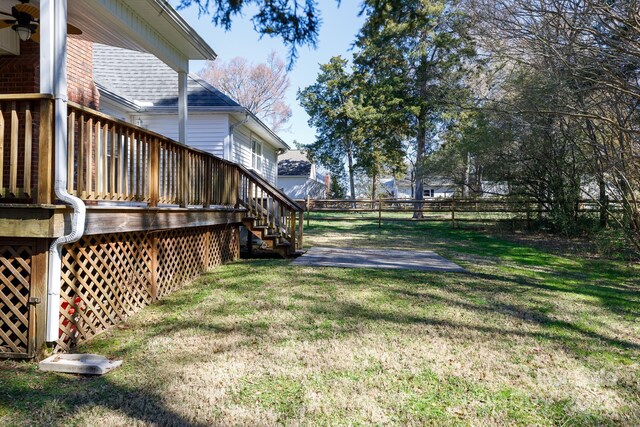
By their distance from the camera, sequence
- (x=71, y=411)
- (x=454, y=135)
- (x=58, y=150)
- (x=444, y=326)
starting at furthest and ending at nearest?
(x=454, y=135), (x=444, y=326), (x=58, y=150), (x=71, y=411)

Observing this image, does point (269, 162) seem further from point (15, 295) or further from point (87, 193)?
point (15, 295)

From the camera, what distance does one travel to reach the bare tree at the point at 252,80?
36938 mm

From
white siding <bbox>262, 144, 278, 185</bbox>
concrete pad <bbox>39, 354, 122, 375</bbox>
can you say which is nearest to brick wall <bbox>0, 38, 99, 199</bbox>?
concrete pad <bbox>39, 354, 122, 375</bbox>

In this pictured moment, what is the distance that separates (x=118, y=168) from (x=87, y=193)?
0.70m

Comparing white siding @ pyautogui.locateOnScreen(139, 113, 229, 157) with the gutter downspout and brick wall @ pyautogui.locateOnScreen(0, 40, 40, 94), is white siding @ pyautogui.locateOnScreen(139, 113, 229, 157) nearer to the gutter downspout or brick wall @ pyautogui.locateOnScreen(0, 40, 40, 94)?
brick wall @ pyautogui.locateOnScreen(0, 40, 40, 94)

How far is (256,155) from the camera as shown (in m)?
15.0

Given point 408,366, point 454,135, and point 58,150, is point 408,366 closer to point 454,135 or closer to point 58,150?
point 58,150

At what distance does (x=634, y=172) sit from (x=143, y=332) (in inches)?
361

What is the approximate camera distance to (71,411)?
2.77 metres

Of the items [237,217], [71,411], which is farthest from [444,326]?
[237,217]

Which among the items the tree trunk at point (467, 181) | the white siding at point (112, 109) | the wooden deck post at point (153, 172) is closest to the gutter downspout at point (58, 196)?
the wooden deck post at point (153, 172)

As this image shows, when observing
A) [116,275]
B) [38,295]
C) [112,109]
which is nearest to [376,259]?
[116,275]

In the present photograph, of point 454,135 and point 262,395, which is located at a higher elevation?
point 454,135

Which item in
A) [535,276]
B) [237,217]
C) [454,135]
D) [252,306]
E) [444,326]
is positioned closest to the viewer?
[444,326]
